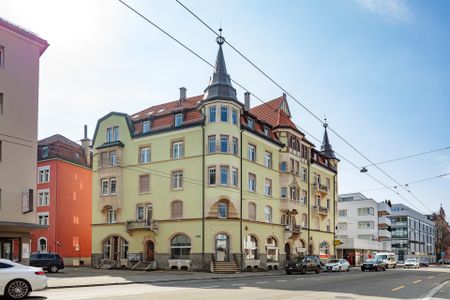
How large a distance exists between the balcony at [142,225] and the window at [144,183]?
3134 millimetres

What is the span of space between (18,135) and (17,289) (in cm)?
1487

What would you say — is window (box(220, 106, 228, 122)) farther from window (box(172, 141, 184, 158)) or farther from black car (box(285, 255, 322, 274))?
black car (box(285, 255, 322, 274))

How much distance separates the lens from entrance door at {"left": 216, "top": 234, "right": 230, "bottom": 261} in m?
43.3

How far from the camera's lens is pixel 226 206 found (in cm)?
4431

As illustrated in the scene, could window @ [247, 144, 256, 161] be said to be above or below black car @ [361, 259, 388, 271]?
above

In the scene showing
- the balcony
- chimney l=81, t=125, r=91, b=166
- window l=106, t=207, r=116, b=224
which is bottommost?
the balcony

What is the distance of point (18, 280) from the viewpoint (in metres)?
16.6

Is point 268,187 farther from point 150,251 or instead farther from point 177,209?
point 150,251

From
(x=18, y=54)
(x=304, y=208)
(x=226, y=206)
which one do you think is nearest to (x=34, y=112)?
(x=18, y=54)

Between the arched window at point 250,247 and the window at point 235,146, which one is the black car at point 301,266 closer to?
the arched window at point 250,247

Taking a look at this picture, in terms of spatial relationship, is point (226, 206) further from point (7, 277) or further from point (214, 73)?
point (7, 277)

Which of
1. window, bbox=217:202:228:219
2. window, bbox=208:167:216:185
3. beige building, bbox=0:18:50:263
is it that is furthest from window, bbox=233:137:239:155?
beige building, bbox=0:18:50:263

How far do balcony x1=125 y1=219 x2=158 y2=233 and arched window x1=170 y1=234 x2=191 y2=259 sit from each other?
221 cm

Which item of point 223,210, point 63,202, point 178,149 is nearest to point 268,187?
point 223,210
